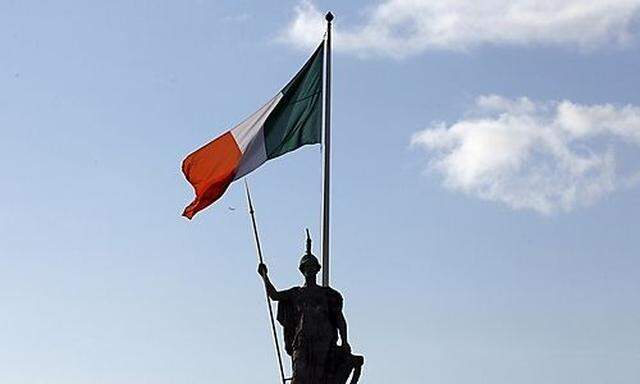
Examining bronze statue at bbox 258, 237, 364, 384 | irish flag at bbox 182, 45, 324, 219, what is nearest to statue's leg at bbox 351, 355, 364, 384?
bronze statue at bbox 258, 237, 364, 384

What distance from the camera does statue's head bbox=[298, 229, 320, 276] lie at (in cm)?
2989

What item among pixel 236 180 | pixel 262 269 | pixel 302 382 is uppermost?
pixel 236 180

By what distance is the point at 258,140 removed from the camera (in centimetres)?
3198

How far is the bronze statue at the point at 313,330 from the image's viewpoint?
2947 cm

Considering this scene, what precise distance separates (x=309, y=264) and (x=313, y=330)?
1057 mm

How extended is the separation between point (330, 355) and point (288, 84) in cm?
527

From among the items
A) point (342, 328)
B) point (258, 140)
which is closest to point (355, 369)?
point (342, 328)

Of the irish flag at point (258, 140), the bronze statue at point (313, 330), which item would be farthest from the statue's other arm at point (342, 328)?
the irish flag at point (258, 140)

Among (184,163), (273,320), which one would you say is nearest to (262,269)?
(273,320)

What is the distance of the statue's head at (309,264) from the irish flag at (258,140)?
2367 millimetres

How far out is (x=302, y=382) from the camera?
96.1 ft

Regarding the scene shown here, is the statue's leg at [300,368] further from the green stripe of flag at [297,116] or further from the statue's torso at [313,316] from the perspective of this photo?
the green stripe of flag at [297,116]

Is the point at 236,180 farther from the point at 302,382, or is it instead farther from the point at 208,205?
the point at 302,382

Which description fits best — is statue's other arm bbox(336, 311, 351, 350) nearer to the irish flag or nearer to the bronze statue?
the bronze statue
